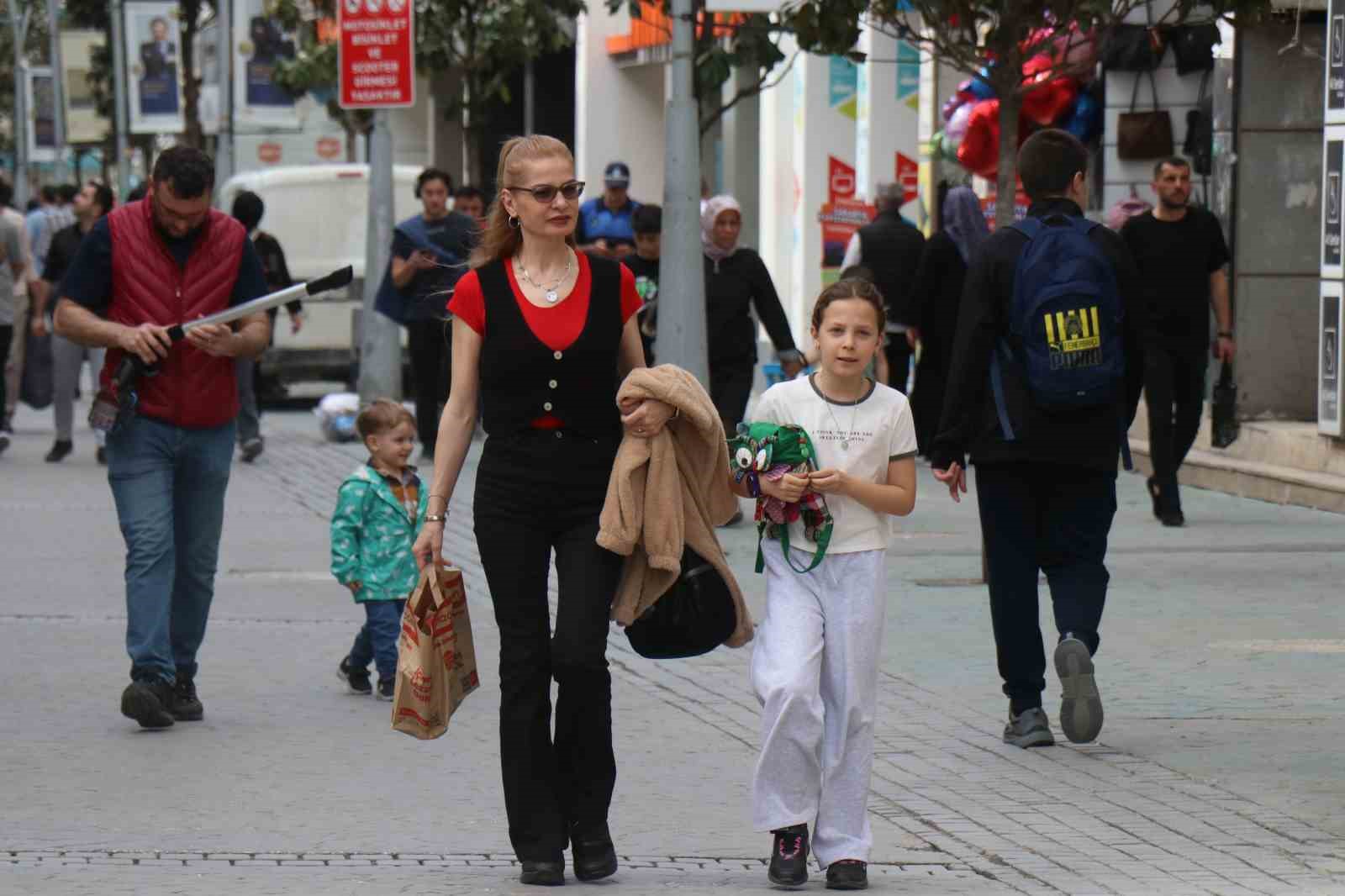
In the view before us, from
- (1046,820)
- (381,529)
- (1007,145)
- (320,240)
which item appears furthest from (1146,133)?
(1046,820)

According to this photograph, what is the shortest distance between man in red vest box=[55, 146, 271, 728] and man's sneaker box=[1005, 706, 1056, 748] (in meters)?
2.56

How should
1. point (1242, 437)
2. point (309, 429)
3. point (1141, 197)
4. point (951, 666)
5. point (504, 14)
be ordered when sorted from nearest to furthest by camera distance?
point (951, 666) → point (1242, 437) → point (1141, 197) → point (309, 429) → point (504, 14)

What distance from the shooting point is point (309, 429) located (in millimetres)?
20922

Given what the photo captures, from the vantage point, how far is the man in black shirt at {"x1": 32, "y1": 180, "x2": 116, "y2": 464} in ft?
58.7

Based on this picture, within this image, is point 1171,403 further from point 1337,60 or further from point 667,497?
point 667,497

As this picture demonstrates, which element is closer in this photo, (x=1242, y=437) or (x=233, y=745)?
(x=233, y=745)

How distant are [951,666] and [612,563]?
343 cm

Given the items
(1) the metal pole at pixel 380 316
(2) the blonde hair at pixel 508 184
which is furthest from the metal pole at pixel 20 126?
(2) the blonde hair at pixel 508 184

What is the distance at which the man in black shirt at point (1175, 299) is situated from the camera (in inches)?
511

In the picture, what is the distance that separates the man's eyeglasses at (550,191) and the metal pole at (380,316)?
13.3m

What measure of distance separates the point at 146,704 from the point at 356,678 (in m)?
1.03

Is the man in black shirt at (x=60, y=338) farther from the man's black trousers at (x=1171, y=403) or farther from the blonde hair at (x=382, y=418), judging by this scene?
the blonde hair at (x=382, y=418)

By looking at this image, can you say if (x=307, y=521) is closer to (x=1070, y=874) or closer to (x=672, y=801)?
(x=672, y=801)

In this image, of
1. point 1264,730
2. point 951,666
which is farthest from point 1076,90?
point 1264,730
